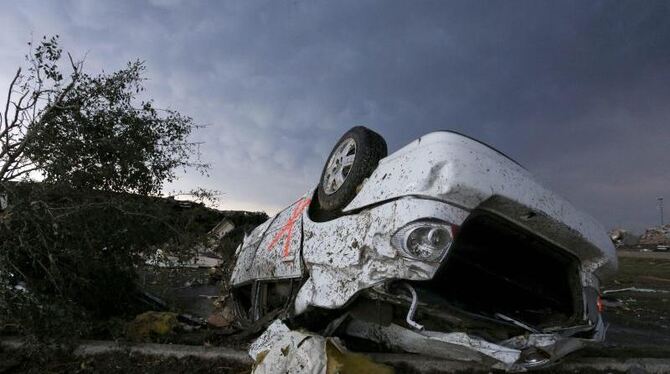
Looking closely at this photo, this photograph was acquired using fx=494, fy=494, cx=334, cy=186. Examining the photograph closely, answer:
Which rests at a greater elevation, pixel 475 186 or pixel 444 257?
pixel 475 186

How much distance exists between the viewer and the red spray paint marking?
359 cm

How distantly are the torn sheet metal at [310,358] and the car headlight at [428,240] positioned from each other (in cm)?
64

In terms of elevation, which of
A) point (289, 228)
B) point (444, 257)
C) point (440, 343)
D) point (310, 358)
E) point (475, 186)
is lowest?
point (310, 358)

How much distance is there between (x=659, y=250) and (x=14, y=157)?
20234 millimetres

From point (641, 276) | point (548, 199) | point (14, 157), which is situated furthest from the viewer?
point (641, 276)

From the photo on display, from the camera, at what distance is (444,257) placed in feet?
8.16

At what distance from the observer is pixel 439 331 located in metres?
2.71

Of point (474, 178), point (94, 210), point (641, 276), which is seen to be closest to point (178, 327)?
point (94, 210)

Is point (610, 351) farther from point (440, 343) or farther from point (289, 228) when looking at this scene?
point (289, 228)

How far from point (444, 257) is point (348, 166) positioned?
103 cm

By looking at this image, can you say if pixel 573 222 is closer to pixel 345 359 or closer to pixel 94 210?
pixel 345 359

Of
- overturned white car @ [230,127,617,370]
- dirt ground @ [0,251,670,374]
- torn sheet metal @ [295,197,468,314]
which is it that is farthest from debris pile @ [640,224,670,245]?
torn sheet metal @ [295,197,468,314]

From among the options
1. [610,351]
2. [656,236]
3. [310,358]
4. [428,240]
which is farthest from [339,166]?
[656,236]

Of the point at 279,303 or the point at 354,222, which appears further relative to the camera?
the point at 279,303
